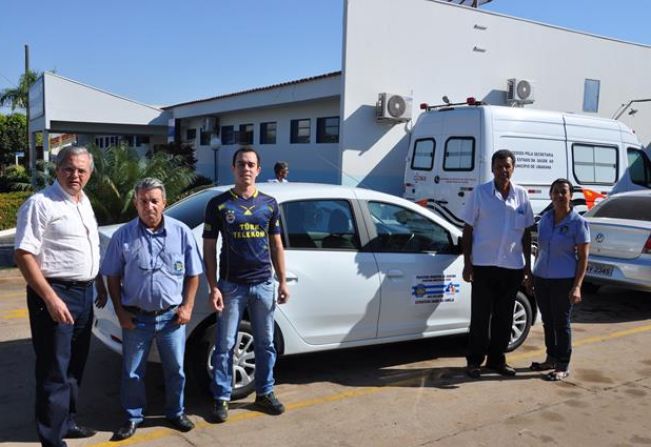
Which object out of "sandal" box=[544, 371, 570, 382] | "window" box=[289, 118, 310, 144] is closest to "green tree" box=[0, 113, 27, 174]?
"window" box=[289, 118, 310, 144]

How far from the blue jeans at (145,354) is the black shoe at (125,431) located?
0.03 metres

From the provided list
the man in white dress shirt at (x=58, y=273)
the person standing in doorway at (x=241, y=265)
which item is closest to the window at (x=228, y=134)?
the person standing in doorway at (x=241, y=265)

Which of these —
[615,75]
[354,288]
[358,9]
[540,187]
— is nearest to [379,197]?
[354,288]

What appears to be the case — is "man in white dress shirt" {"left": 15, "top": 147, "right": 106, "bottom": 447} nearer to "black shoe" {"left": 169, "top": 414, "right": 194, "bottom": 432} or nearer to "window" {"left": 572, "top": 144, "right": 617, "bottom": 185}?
"black shoe" {"left": 169, "top": 414, "right": 194, "bottom": 432}

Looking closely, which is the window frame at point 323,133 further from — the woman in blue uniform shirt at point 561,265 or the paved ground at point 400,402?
the woman in blue uniform shirt at point 561,265

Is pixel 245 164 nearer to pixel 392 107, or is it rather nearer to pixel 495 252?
pixel 495 252

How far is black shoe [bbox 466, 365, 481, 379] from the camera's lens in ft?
16.4

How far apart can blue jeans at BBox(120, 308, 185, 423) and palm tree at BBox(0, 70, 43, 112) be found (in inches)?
1503

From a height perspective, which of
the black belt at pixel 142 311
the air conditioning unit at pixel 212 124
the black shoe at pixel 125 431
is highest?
the air conditioning unit at pixel 212 124

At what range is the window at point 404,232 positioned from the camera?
4914mm

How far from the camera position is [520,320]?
5.65m

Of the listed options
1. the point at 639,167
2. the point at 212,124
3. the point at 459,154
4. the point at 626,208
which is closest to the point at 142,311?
the point at 626,208

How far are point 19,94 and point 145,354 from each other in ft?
127

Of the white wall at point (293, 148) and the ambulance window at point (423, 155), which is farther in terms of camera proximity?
the white wall at point (293, 148)
